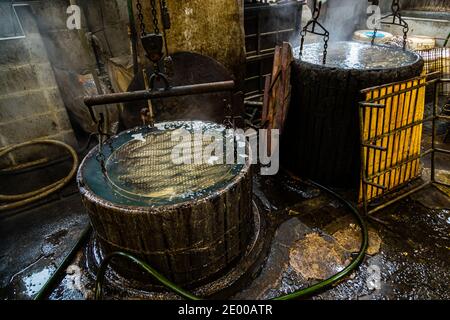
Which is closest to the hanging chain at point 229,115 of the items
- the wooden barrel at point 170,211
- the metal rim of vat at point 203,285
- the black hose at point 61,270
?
the wooden barrel at point 170,211

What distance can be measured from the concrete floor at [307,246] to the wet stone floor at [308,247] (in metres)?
0.01

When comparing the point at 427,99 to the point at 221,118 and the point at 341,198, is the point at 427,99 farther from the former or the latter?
the point at 221,118

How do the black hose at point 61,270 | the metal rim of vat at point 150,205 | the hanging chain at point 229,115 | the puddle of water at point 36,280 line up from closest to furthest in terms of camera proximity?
1. the metal rim of vat at point 150,205
2. the hanging chain at point 229,115
3. the black hose at point 61,270
4. the puddle of water at point 36,280

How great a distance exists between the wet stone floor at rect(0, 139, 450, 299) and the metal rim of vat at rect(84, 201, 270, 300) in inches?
2.9

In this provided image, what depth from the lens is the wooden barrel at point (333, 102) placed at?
166 inches

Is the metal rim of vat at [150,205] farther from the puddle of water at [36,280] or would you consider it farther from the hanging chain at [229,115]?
the puddle of water at [36,280]

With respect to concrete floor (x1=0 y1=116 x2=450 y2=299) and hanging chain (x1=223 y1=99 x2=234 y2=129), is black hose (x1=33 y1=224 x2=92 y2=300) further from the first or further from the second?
hanging chain (x1=223 y1=99 x2=234 y2=129)

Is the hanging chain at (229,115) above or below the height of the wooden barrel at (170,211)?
above

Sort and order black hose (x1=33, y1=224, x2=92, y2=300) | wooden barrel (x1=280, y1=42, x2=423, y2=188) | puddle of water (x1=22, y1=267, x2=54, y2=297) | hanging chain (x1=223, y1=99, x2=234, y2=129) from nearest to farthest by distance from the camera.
Result: hanging chain (x1=223, y1=99, x2=234, y2=129) → black hose (x1=33, y1=224, x2=92, y2=300) → puddle of water (x1=22, y1=267, x2=54, y2=297) → wooden barrel (x1=280, y1=42, x2=423, y2=188)

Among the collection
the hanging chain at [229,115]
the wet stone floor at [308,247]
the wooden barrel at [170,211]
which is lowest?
the wet stone floor at [308,247]

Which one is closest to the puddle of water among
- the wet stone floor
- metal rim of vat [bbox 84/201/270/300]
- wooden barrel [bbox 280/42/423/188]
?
the wet stone floor

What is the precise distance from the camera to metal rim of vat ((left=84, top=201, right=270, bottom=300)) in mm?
3293

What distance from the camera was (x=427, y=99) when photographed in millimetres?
7977
